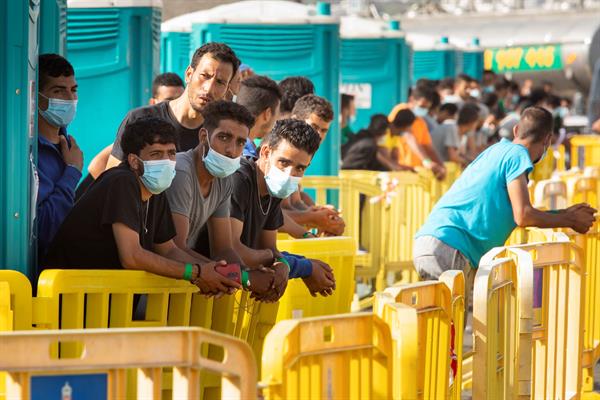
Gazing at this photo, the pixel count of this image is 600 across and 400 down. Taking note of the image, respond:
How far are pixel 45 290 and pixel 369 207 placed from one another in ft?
20.9

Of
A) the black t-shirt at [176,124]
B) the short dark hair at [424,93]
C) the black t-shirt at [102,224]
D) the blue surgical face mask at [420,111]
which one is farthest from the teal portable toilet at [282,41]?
the black t-shirt at [102,224]

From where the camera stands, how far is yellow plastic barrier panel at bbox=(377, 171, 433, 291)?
1155cm

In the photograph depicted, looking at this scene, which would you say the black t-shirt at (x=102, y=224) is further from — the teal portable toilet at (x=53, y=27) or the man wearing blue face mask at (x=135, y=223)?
the teal portable toilet at (x=53, y=27)

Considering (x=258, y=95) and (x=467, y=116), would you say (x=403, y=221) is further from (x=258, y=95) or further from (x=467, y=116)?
(x=467, y=116)

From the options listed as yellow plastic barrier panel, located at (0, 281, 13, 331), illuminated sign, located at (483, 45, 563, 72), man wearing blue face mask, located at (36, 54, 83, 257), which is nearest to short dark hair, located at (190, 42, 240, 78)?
man wearing blue face mask, located at (36, 54, 83, 257)

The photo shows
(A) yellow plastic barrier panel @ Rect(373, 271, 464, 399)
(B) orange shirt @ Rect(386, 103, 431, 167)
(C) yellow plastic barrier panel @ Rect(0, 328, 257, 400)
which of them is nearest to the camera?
(C) yellow plastic barrier panel @ Rect(0, 328, 257, 400)

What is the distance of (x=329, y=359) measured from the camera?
4062 millimetres

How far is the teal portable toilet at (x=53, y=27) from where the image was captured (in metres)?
7.36

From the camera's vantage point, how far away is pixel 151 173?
18.4 ft

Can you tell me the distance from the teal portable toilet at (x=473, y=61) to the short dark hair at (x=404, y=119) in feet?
42.1

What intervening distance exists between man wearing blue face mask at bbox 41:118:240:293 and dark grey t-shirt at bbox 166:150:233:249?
0.09 m

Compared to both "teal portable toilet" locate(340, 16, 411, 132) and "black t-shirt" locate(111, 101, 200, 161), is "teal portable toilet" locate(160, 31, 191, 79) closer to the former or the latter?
"teal portable toilet" locate(340, 16, 411, 132)

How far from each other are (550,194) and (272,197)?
377 centimetres

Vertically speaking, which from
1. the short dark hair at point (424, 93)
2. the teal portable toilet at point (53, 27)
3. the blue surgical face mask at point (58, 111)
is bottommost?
the short dark hair at point (424, 93)
